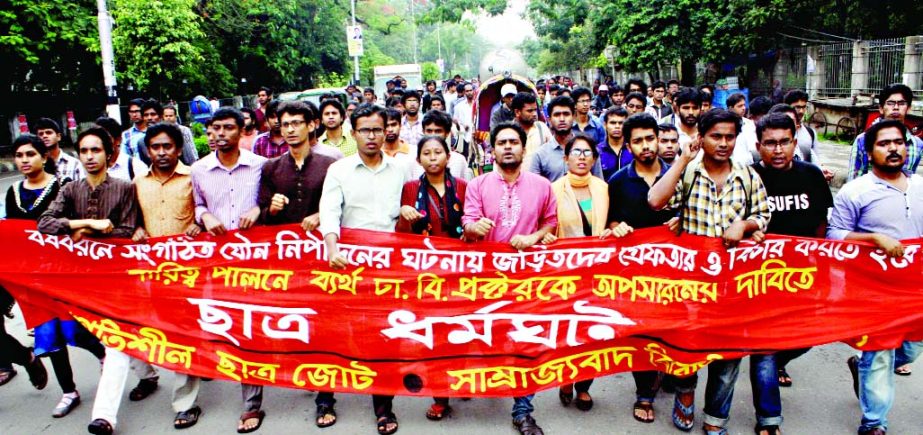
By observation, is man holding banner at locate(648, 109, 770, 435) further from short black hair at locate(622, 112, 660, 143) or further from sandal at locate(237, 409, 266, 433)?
sandal at locate(237, 409, 266, 433)

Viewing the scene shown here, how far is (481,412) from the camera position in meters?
3.98

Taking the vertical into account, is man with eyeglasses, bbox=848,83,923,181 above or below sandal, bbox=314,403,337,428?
above

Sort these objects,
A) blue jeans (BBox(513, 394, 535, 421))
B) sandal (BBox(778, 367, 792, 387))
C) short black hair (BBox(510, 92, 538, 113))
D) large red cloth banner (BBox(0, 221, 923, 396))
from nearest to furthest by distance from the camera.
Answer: large red cloth banner (BBox(0, 221, 923, 396))
blue jeans (BBox(513, 394, 535, 421))
sandal (BBox(778, 367, 792, 387))
short black hair (BBox(510, 92, 538, 113))

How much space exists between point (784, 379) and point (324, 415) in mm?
2815

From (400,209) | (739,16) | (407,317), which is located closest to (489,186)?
(400,209)

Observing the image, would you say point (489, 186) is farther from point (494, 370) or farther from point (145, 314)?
point (145, 314)

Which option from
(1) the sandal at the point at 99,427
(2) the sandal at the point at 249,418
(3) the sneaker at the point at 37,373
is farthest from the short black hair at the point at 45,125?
(2) the sandal at the point at 249,418

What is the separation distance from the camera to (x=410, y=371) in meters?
3.77

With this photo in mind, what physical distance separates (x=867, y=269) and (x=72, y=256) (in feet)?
14.7

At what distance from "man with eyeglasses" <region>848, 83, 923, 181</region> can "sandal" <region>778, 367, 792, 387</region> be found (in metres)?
1.74

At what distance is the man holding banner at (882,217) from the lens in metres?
3.50

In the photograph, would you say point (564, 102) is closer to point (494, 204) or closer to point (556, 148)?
point (556, 148)

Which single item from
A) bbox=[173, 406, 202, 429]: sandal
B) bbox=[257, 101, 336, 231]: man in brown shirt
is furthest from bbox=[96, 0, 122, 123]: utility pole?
bbox=[173, 406, 202, 429]: sandal

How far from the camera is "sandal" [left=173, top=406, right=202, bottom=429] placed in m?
3.89
